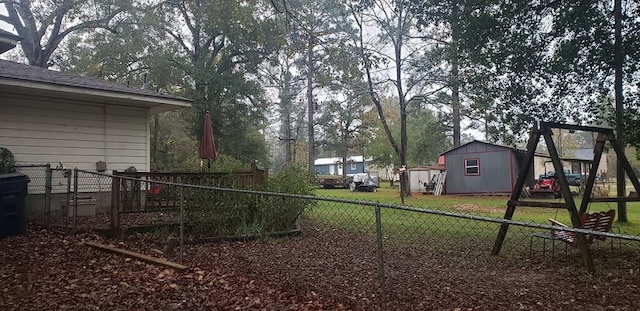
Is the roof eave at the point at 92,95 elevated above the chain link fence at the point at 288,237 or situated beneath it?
elevated above

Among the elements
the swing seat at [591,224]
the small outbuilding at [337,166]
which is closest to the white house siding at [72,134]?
the swing seat at [591,224]

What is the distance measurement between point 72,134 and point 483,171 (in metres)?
18.1

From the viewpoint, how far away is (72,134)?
25.6 ft

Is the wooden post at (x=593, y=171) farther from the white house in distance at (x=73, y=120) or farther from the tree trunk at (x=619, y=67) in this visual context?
the white house in distance at (x=73, y=120)

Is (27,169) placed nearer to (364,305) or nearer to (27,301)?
(27,301)

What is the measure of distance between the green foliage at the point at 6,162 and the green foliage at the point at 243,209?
3.14 m

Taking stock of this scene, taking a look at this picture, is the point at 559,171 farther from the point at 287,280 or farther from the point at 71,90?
the point at 71,90

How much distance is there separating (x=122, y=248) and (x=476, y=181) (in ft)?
60.8

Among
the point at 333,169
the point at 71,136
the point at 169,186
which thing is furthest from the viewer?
A: the point at 333,169

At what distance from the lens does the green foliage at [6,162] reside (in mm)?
6700

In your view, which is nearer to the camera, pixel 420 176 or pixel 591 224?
pixel 591 224

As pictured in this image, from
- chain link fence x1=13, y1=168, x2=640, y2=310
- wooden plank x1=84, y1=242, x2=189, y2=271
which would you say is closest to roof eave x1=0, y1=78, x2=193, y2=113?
chain link fence x1=13, y1=168, x2=640, y2=310

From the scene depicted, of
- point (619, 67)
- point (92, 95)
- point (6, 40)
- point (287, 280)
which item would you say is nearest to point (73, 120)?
point (92, 95)

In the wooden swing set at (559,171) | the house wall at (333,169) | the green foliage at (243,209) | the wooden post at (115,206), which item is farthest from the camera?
the house wall at (333,169)
